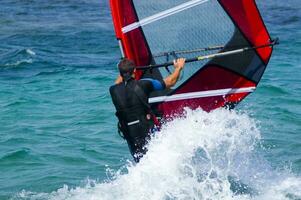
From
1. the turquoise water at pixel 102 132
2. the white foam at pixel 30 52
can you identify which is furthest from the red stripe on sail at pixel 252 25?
the white foam at pixel 30 52

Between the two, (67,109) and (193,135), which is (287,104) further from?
(193,135)

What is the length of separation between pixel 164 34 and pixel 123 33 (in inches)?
18.3

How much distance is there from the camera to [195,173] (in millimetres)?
7145

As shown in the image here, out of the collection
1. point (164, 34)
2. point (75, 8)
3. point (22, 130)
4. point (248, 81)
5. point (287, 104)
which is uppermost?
point (164, 34)

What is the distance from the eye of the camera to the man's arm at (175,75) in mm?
6461

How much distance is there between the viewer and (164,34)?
7219 millimetres

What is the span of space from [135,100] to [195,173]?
1.24 metres

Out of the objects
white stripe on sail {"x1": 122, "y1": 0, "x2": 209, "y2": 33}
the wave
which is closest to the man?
white stripe on sail {"x1": 122, "y1": 0, "x2": 209, "y2": 33}

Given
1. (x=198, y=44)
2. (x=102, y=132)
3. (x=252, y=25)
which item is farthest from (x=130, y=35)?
(x=102, y=132)

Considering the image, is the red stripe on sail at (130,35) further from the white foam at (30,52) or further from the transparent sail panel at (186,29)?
the white foam at (30,52)

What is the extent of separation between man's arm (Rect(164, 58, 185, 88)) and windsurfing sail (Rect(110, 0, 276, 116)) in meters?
0.40

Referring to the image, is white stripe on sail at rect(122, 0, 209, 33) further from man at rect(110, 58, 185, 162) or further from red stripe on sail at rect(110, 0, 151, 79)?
man at rect(110, 58, 185, 162)

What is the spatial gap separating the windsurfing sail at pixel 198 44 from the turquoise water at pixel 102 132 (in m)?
0.26

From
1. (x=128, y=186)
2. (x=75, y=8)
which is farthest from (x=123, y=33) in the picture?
(x=75, y=8)
